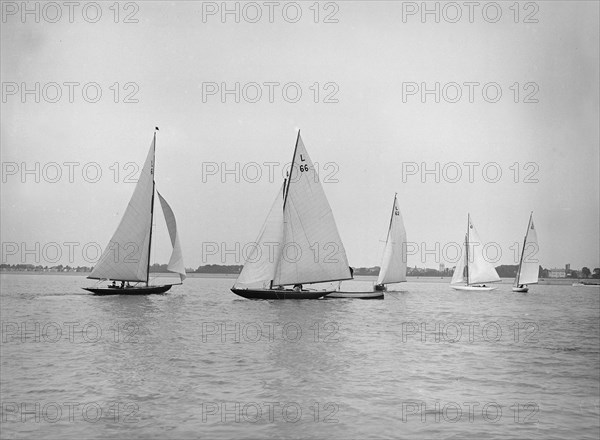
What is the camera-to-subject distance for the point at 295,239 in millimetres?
53344

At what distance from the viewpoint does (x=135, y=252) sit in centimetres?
6044

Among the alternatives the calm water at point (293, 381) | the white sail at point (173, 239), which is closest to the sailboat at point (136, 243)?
the white sail at point (173, 239)

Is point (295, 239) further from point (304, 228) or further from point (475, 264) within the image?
point (475, 264)

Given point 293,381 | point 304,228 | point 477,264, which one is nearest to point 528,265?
point 477,264

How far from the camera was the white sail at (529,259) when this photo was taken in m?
92.9

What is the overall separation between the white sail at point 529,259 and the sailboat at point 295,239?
162 feet

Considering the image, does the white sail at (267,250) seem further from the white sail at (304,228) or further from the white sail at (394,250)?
the white sail at (394,250)

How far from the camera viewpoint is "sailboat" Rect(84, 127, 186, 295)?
6019cm

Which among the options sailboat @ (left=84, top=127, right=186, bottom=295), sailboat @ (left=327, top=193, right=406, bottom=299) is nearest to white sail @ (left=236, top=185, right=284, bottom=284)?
sailboat @ (left=84, top=127, right=186, bottom=295)

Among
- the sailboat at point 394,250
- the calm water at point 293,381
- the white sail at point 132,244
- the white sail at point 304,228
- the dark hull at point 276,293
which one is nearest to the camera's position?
the calm water at point 293,381

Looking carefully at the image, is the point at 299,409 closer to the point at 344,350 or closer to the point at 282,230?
the point at 344,350

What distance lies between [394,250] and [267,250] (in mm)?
29935

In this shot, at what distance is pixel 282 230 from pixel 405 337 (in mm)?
21723

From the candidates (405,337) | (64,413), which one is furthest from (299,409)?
(405,337)
